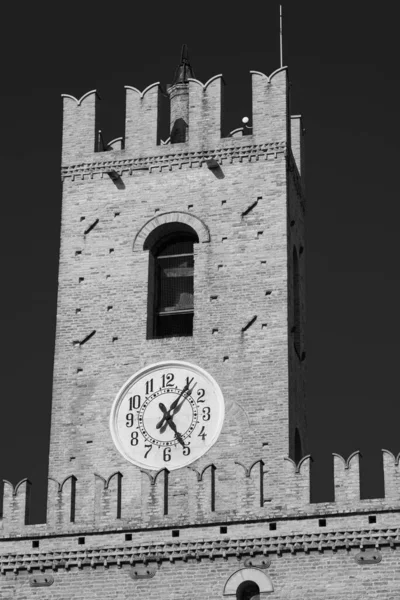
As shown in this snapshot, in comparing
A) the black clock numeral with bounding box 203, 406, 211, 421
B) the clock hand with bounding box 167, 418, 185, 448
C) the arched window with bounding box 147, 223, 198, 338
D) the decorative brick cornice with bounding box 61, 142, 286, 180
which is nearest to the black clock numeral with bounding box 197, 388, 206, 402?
the black clock numeral with bounding box 203, 406, 211, 421

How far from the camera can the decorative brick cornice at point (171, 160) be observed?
4338 centimetres

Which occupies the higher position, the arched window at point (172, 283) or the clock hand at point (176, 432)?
the arched window at point (172, 283)

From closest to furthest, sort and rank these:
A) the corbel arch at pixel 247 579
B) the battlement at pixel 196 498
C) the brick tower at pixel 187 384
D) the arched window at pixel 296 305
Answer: the corbel arch at pixel 247 579, the brick tower at pixel 187 384, the battlement at pixel 196 498, the arched window at pixel 296 305

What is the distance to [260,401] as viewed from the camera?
133 ft

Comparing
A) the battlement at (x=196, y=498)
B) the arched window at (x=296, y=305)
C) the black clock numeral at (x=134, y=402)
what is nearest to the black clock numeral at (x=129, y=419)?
the black clock numeral at (x=134, y=402)

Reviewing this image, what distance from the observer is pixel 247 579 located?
38.1m

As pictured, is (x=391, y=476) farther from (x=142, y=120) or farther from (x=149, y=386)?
(x=142, y=120)

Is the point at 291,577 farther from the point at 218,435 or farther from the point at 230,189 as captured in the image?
the point at 230,189

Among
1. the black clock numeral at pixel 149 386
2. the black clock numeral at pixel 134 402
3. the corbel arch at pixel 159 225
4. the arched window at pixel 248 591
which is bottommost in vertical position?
the arched window at pixel 248 591

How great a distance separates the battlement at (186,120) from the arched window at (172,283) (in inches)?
75.6

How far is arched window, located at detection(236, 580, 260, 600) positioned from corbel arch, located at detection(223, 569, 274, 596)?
69mm

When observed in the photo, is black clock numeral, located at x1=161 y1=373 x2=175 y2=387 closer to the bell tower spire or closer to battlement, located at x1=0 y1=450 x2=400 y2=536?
battlement, located at x1=0 y1=450 x2=400 y2=536

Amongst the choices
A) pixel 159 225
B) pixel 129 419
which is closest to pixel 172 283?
pixel 159 225

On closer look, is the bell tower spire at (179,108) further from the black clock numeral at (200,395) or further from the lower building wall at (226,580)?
the lower building wall at (226,580)
